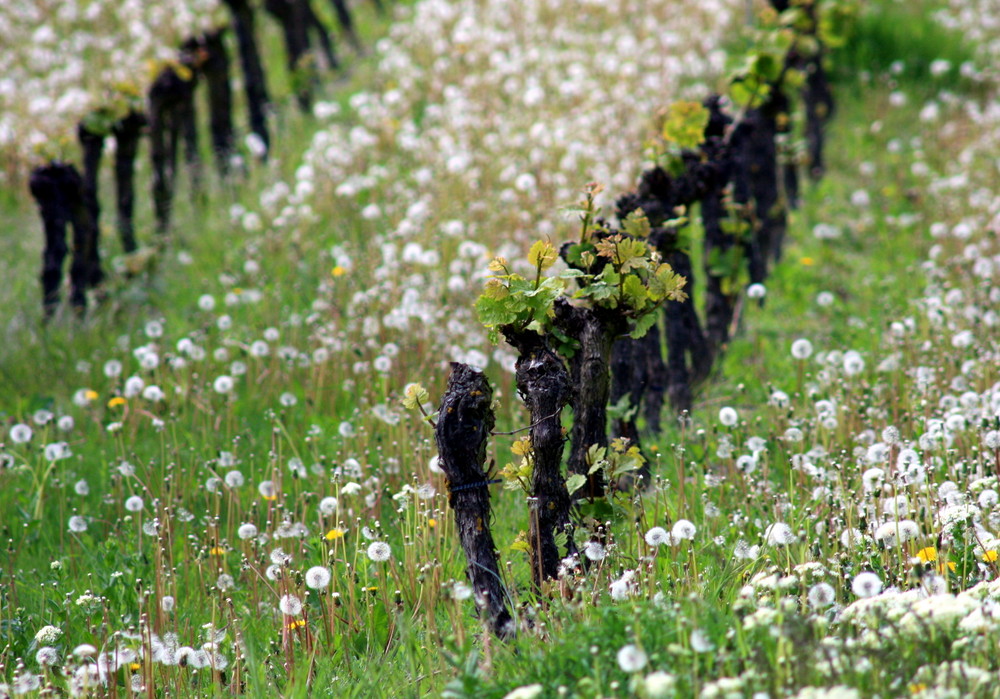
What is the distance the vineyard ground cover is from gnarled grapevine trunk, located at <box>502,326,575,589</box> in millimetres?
226

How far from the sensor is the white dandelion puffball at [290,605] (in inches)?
146

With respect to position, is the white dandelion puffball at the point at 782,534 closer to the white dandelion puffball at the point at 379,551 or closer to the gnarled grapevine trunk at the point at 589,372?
the gnarled grapevine trunk at the point at 589,372

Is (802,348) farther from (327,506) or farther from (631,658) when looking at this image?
(631,658)

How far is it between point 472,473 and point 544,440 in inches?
12.8

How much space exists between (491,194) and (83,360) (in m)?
3.99

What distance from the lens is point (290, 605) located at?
374 centimetres

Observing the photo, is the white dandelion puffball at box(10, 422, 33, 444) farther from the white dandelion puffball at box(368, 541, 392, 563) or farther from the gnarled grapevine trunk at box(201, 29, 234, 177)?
the gnarled grapevine trunk at box(201, 29, 234, 177)

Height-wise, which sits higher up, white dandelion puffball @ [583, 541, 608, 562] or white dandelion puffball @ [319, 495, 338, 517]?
white dandelion puffball @ [319, 495, 338, 517]

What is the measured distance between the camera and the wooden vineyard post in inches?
147

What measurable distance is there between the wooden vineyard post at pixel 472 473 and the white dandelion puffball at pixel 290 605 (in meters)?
0.66

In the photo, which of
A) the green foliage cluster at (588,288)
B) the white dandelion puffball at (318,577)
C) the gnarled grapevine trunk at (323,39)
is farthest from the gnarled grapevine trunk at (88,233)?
the gnarled grapevine trunk at (323,39)

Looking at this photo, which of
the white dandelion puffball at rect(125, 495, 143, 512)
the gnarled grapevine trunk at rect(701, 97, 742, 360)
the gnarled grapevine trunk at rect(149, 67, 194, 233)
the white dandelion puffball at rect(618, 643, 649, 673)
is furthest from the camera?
the gnarled grapevine trunk at rect(149, 67, 194, 233)

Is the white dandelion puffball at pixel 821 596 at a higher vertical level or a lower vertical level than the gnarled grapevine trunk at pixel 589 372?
lower

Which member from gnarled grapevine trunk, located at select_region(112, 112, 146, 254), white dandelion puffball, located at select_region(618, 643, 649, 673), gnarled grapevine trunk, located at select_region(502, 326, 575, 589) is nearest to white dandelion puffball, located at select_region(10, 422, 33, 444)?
gnarled grapevine trunk, located at select_region(502, 326, 575, 589)
